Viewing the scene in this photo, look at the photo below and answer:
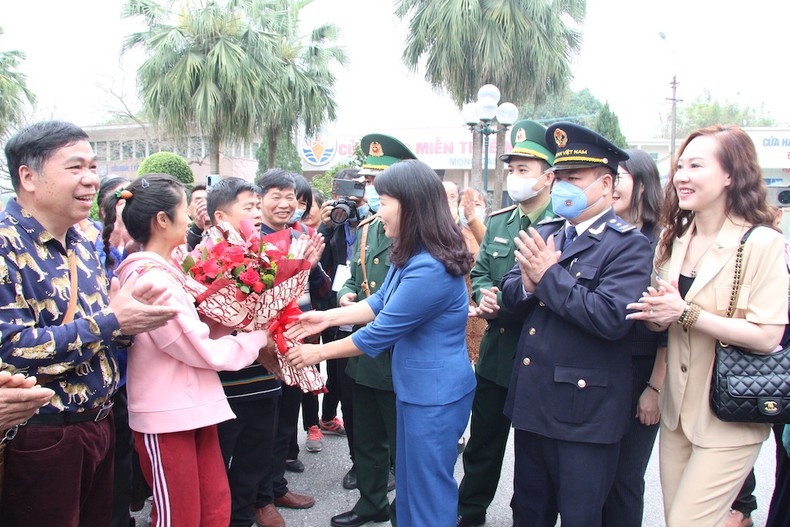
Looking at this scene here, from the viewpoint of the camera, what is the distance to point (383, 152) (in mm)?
3617

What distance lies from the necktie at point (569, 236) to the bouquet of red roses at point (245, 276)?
1115mm

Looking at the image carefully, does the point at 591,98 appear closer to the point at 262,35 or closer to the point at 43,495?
the point at 262,35

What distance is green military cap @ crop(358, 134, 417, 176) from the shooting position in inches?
140

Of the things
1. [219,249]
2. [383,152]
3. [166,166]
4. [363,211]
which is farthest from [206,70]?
[219,249]

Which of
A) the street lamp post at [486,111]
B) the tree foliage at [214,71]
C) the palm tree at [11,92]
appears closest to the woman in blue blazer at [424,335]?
the street lamp post at [486,111]

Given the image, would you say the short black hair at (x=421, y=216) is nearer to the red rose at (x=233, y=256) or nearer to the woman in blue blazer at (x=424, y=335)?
the woman in blue blazer at (x=424, y=335)

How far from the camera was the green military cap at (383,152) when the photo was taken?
3.56 meters

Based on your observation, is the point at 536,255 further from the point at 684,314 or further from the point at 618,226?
the point at 684,314

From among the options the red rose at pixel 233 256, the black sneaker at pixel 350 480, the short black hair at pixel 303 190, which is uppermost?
the short black hair at pixel 303 190

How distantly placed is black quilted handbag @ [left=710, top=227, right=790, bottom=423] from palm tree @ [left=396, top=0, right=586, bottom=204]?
1317 cm

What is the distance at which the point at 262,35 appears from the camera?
15773 millimetres

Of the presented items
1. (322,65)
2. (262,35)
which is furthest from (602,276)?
(322,65)

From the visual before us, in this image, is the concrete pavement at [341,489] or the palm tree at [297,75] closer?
the concrete pavement at [341,489]

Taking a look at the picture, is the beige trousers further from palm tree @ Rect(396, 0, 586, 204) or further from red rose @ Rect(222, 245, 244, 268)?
palm tree @ Rect(396, 0, 586, 204)
